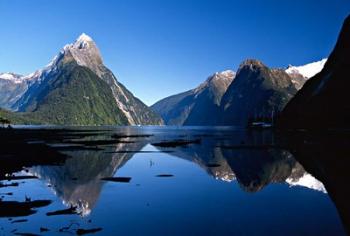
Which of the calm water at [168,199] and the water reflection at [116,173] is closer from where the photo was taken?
the calm water at [168,199]

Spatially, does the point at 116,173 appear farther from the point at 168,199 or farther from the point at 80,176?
the point at 168,199

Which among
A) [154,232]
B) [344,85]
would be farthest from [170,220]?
[344,85]

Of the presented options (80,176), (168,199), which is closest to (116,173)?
(80,176)

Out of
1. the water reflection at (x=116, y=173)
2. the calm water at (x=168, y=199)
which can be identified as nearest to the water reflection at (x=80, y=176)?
the water reflection at (x=116, y=173)

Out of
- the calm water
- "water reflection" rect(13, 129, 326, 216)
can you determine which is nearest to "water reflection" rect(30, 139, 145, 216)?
"water reflection" rect(13, 129, 326, 216)

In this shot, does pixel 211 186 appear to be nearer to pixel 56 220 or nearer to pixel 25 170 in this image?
pixel 56 220

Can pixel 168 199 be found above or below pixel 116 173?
below

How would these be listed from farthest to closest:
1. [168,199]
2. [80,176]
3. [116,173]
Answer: [116,173], [80,176], [168,199]

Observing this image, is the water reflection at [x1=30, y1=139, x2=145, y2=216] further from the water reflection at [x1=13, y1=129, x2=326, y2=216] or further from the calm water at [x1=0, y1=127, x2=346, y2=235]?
the calm water at [x1=0, y1=127, x2=346, y2=235]

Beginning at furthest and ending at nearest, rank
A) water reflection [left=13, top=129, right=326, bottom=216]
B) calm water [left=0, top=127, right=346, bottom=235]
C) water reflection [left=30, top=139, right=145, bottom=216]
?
water reflection [left=13, top=129, right=326, bottom=216] < water reflection [left=30, top=139, right=145, bottom=216] < calm water [left=0, top=127, right=346, bottom=235]

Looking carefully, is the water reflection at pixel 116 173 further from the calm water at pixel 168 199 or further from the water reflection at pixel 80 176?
the calm water at pixel 168 199

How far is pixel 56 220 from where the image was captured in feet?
93.8

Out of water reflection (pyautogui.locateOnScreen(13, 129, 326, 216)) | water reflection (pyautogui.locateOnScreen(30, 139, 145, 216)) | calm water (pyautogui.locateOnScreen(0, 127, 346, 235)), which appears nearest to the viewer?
calm water (pyautogui.locateOnScreen(0, 127, 346, 235))

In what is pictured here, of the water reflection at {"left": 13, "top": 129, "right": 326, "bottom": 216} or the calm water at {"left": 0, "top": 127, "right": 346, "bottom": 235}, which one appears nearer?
the calm water at {"left": 0, "top": 127, "right": 346, "bottom": 235}
